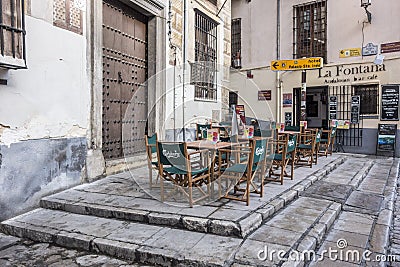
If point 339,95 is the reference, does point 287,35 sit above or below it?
above

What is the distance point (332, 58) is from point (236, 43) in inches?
144

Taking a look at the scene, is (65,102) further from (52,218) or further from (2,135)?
(52,218)

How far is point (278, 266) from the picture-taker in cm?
239

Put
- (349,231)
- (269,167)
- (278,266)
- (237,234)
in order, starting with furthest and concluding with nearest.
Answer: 1. (269,167)
2. (349,231)
3. (237,234)
4. (278,266)

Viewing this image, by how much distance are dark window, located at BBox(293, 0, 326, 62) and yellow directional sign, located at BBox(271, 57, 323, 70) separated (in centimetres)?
281

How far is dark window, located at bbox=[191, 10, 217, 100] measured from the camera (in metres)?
7.84

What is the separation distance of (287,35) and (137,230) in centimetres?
938

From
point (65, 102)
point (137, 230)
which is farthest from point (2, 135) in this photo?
point (137, 230)

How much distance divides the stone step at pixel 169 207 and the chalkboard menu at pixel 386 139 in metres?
5.51

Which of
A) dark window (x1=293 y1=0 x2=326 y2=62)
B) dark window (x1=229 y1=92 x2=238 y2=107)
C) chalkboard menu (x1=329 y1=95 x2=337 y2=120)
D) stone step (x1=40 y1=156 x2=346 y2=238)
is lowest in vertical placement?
stone step (x1=40 y1=156 x2=346 y2=238)

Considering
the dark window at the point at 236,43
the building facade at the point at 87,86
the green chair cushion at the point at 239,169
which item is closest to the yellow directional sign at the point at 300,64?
the building facade at the point at 87,86

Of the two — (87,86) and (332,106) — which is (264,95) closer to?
(332,106)

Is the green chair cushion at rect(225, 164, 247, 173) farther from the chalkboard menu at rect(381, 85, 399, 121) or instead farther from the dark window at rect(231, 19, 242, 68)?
the dark window at rect(231, 19, 242, 68)

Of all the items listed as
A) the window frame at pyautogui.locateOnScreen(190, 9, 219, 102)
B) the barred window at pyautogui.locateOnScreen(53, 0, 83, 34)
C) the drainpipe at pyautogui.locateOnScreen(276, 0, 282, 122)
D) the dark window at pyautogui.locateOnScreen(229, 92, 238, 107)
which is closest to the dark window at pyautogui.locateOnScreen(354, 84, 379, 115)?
the drainpipe at pyautogui.locateOnScreen(276, 0, 282, 122)
